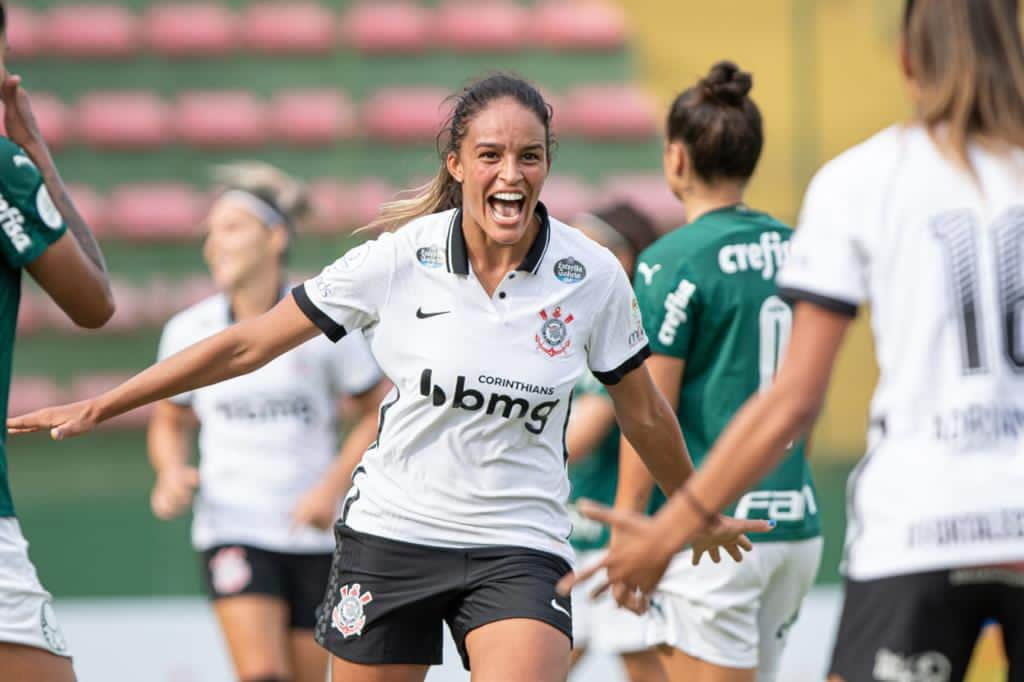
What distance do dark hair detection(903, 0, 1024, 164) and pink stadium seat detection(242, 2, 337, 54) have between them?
1076cm

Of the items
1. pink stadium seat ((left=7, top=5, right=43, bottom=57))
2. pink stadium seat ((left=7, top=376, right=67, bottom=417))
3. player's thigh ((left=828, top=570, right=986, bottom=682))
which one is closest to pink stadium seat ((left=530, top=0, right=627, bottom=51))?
pink stadium seat ((left=7, top=5, right=43, bottom=57))

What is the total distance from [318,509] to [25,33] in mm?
8256

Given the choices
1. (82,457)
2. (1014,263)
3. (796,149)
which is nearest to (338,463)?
(1014,263)

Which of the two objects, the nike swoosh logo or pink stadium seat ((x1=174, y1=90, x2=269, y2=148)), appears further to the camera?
pink stadium seat ((x1=174, y1=90, x2=269, y2=148))

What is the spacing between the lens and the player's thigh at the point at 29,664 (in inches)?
126

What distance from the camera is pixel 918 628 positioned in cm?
261

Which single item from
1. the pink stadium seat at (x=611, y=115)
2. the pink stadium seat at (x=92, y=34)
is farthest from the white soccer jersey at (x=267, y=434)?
the pink stadium seat at (x=92, y=34)

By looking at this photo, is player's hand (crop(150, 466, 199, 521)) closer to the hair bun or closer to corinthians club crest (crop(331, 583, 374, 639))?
corinthians club crest (crop(331, 583, 374, 639))

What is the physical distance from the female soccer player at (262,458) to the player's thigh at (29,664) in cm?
237

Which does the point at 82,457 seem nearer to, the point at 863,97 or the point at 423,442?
the point at 863,97

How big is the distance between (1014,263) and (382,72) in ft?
35.7

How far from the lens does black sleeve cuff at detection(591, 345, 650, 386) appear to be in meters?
3.82

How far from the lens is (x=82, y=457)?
37.8 ft

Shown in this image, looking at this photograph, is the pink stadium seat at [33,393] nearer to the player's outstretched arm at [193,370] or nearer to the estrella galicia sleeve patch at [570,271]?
the player's outstretched arm at [193,370]
